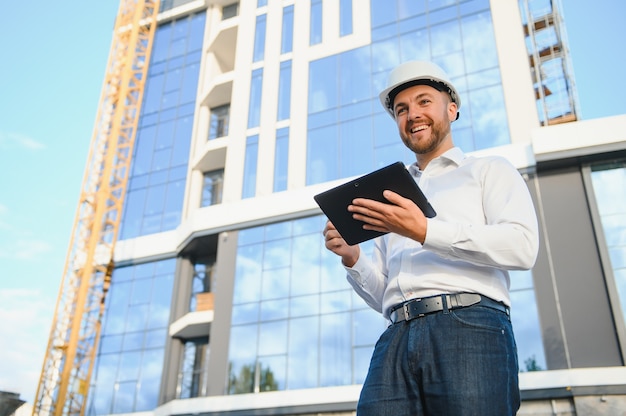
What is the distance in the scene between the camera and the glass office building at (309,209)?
58.6 ft

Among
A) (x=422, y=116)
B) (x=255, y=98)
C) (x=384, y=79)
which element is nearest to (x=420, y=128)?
(x=422, y=116)

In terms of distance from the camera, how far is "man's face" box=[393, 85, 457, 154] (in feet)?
9.55

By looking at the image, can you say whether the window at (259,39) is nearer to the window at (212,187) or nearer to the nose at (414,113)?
the window at (212,187)

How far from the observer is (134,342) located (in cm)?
2597

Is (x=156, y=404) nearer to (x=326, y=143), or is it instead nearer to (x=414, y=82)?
(x=326, y=143)

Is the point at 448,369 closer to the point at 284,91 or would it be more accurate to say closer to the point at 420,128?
the point at 420,128

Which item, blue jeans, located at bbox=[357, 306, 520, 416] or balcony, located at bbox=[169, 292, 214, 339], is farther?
balcony, located at bbox=[169, 292, 214, 339]

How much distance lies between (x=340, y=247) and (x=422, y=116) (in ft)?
2.32

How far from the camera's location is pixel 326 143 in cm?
2384

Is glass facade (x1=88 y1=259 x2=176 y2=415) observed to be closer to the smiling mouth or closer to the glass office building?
the glass office building

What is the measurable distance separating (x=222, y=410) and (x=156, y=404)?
4.66 metres

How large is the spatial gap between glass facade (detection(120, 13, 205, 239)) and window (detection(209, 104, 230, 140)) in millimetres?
Result: 986

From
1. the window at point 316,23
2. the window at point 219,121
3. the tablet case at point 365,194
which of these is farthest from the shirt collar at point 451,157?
the window at point 219,121

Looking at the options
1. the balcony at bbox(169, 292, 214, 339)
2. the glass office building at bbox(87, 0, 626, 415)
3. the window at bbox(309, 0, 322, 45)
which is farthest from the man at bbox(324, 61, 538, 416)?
the window at bbox(309, 0, 322, 45)
